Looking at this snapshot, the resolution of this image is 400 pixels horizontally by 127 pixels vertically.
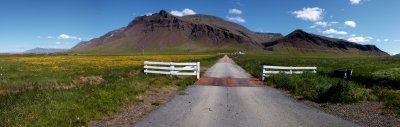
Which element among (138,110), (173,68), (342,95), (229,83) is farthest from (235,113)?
(173,68)

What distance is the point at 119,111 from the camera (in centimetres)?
1320

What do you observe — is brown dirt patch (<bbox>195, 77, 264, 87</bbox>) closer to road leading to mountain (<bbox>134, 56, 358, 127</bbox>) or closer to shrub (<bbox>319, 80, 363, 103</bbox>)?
road leading to mountain (<bbox>134, 56, 358, 127</bbox>)

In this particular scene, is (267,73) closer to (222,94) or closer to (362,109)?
(222,94)

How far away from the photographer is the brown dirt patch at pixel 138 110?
36.7ft

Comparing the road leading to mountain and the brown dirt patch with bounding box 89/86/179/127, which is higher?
the road leading to mountain

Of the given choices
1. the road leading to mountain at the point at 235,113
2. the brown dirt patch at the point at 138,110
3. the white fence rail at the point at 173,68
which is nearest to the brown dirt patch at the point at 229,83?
the white fence rail at the point at 173,68

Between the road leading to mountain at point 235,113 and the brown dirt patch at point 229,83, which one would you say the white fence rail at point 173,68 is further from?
the road leading to mountain at point 235,113

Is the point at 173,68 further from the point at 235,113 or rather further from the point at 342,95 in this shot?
the point at 235,113

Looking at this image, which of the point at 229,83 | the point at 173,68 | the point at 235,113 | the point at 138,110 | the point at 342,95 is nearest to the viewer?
the point at 235,113

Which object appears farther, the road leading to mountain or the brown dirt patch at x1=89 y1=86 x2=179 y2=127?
the brown dirt patch at x1=89 y1=86 x2=179 y2=127

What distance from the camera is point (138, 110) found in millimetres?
13430

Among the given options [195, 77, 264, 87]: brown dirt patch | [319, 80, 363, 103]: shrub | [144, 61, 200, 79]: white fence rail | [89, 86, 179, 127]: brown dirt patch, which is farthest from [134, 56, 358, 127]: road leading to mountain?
[144, 61, 200, 79]: white fence rail

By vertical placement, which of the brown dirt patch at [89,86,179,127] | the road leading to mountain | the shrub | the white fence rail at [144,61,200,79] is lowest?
the brown dirt patch at [89,86,179,127]

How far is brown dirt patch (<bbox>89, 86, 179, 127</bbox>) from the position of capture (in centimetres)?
1118
